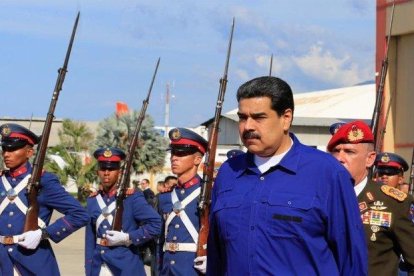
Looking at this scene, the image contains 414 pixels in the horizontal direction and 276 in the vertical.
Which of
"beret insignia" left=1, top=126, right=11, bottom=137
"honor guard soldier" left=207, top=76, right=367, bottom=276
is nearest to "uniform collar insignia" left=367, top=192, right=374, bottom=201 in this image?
"honor guard soldier" left=207, top=76, right=367, bottom=276

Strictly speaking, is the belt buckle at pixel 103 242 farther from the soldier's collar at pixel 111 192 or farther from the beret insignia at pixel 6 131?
the beret insignia at pixel 6 131

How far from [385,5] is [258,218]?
18347 mm

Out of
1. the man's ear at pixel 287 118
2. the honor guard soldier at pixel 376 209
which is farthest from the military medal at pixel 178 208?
the man's ear at pixel 287 118

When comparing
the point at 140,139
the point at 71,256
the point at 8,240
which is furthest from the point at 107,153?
the point at 140,139

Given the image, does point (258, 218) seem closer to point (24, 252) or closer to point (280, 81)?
point (280, 81)

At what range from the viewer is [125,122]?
1666 inches

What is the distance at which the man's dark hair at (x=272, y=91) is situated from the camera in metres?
4.38

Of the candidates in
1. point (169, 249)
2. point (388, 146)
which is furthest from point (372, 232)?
point (388, 146)

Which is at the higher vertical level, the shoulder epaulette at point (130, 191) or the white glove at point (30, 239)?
the shoulder epaulette at point (130, 191)

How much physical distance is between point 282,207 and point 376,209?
6.67ft

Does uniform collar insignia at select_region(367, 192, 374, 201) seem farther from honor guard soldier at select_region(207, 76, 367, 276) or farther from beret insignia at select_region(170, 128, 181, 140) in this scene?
beret insignia at select_region(170, 128, 181, 140)

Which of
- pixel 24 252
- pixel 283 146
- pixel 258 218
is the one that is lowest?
pixel 24 252

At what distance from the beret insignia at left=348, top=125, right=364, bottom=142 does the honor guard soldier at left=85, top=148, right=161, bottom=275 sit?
123 inches

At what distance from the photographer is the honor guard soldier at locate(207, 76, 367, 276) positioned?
4.32m
